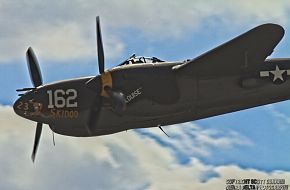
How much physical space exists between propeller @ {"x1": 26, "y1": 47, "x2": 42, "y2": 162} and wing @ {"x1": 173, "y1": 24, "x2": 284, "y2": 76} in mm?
10019

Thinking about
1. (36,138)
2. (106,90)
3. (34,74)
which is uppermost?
(34,74)

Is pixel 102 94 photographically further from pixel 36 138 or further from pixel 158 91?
pixel 36 138

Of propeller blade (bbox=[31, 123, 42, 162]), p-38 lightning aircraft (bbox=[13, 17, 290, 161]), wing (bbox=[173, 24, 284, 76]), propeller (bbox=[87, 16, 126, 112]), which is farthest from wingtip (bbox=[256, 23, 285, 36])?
propeller blade (bbox=[31, 123, 42, 162])

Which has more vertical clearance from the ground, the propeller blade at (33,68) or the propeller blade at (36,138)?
the propeller blade at (33,68)

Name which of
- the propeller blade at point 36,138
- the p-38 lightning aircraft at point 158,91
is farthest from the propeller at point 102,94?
the propeller blade at point 36,138

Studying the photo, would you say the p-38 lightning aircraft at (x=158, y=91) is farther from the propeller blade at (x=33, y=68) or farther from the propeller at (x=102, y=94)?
the propeller blade at (x=33, y=68)

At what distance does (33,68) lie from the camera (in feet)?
145

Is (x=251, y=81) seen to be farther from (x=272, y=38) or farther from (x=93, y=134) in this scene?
Result: (x=93, y=134)

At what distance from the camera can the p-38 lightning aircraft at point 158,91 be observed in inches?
1446

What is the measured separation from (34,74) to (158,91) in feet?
33.4

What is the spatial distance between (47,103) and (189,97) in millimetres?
8056

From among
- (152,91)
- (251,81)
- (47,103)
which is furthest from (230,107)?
(47,103)

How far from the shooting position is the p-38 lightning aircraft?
120 feet

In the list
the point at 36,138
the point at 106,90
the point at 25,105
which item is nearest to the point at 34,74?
the point at 36,138
